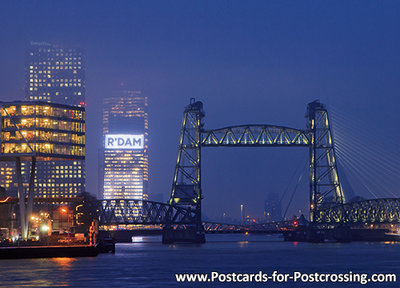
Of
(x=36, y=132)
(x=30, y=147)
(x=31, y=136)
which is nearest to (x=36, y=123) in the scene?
(x=36, y=132)

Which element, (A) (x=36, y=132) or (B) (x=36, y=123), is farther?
(B) (x=36, y=123)

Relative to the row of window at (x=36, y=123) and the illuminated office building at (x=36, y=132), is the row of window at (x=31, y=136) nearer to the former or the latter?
the illuminated office building at (x=36, y=132)

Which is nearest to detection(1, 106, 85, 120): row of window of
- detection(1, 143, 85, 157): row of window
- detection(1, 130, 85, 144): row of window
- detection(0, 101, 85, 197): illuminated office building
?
detection(0, 101, 85, 197): illuminated office building

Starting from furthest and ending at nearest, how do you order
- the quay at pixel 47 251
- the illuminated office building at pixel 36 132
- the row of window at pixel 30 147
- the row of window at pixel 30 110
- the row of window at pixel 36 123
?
the row of window at pixel 30 110 < the row of window at pixel 36 123 < the illuminated office building at pixel 36 132 < the row of window at pixel 30 147 < the quay at pixel 47 251

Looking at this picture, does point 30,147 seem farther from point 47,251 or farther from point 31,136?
point 47,251

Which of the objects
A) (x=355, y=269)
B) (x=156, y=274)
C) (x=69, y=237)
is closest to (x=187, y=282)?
(x=156, y=274)

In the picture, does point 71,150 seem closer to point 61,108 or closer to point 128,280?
point 61,108

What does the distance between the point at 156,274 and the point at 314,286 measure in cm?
2256

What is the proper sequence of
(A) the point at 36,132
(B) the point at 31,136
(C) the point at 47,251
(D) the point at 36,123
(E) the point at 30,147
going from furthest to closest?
(D) the point at 36,123
(C) the point at 47,251
(A) the point at 36,132
(B) the point at 31,136
(E) the point at 30,147

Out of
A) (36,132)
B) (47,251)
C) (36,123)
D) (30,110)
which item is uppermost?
(30,110)

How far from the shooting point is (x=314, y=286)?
82.4 metres

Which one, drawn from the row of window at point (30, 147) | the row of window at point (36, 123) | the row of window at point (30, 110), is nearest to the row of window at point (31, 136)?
the row of window at point (30, 147)

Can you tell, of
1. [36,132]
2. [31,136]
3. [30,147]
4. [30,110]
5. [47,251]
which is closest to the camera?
[30,147]

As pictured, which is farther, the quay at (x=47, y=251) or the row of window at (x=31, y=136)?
the row of window at (x=31, y=136)
